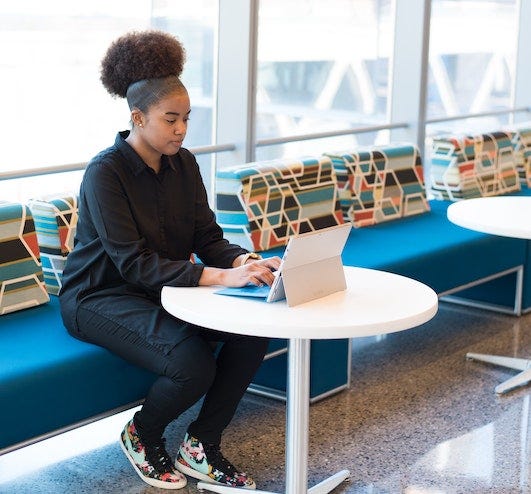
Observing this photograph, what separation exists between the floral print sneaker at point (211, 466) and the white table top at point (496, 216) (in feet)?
4.70

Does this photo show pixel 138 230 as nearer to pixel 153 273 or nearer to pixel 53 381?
pixel 153 273

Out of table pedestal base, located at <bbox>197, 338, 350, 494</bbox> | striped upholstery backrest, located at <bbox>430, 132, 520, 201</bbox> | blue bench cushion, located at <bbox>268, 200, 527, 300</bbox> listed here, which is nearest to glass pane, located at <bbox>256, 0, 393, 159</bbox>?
striped upholstery backrest, located at <bbox>430, 132, 520, 201</bbox>

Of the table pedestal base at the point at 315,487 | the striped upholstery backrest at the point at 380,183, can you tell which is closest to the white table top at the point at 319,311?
the table pedestal base at the point at 315,487

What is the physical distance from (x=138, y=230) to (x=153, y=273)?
0.63 ft

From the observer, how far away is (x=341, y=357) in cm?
414

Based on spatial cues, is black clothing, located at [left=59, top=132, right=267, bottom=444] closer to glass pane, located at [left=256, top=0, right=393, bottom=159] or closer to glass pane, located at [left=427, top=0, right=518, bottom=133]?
glass pane, located at [left=256, top=0, right=393, bottom=159]

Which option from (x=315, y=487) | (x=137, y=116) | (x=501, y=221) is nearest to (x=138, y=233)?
(x=137, y=116)

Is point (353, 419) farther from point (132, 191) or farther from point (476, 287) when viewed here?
point (476, 287)

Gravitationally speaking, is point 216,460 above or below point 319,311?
below

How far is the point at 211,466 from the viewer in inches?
129

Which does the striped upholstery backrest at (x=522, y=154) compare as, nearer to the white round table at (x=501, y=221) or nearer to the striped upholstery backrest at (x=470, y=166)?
the striped upholstery backrest at (x=470, y=166)

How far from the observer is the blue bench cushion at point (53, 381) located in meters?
2.96

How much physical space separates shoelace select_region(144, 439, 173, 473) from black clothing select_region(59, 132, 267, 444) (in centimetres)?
5

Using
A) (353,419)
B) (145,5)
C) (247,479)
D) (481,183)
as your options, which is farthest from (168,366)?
(481,183)
